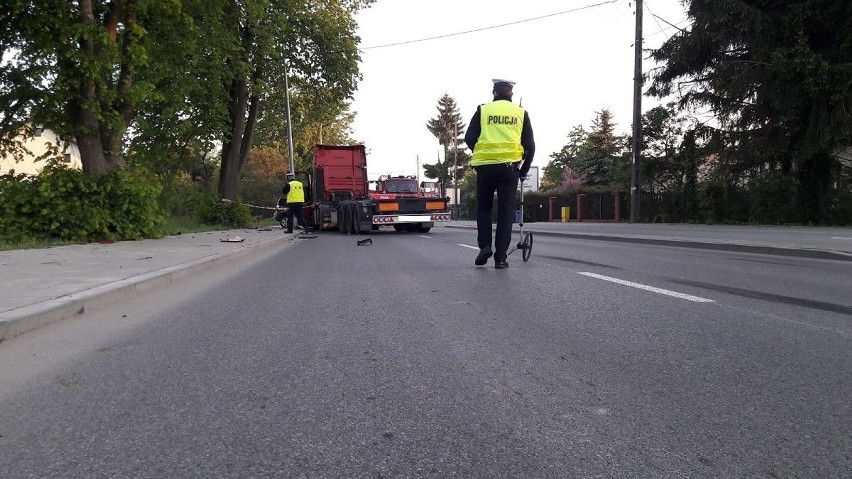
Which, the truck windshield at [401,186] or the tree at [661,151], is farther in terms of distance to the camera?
the tree at [661,151]

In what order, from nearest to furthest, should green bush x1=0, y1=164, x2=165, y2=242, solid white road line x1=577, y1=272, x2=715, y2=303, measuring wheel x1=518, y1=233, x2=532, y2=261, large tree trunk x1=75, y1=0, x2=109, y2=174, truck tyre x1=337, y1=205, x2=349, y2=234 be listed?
solid white road line x1=577, y1=272, x2=715, y2=303 → measuring wheel x1=518, y1=233, x2=532, y2=261 → green bush x1=0, y1=164, x2=165, y2=242 → large tree trunk x1=75, y1=0, x2=109, y2=174 → truck tyre x1=337, y1=205, x2=349, y2=234

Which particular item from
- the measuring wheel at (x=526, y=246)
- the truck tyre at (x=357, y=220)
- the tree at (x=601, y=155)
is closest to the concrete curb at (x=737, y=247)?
the measuring wheel at (x=526, y=246)

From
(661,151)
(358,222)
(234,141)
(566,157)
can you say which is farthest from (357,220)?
(566,157)

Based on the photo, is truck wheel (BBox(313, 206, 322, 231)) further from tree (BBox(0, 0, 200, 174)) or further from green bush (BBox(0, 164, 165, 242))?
green bush (BBox(0, 164, 165, 242))

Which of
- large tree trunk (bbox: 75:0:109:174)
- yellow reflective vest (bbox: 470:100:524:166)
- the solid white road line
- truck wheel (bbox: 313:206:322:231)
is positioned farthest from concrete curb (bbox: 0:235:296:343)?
truck wheel (bbox: 313:206:322:231)

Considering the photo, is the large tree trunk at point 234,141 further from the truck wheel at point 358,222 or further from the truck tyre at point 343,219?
the truck wheel at point 358,222

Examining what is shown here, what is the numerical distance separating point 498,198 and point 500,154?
2.04 feet

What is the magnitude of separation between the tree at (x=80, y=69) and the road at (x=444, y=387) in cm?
871

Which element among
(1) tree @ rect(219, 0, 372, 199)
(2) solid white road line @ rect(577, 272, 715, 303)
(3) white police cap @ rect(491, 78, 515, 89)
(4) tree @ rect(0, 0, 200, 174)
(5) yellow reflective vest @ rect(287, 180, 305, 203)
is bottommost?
(2) solid white road line @ rect(577, 272, 715, 303)

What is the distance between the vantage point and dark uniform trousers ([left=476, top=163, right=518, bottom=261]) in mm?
8719

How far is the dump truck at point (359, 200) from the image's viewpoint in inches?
885

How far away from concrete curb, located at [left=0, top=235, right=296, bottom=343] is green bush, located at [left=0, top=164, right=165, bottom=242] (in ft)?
16.6

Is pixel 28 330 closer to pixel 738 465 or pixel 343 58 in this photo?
pixel 738 465

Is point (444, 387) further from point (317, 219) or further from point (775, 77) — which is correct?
point (775, 77)
